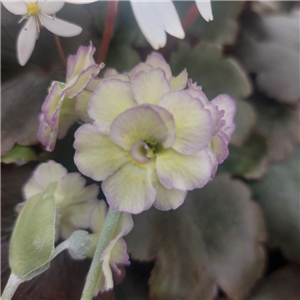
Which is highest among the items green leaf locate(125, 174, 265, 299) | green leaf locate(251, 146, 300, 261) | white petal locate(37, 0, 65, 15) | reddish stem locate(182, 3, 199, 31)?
white petal locate(37, 0, 65, 15)

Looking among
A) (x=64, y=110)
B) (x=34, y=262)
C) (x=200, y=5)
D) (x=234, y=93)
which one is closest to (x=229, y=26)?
(x=234, y=93)

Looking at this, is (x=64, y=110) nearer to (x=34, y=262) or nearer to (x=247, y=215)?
(x=34, y=262)

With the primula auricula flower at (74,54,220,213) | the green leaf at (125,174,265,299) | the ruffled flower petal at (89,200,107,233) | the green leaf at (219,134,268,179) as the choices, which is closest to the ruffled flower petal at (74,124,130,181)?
the primula auricula flower at (74,54,220,213)

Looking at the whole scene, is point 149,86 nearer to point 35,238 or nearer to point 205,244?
point 35,238

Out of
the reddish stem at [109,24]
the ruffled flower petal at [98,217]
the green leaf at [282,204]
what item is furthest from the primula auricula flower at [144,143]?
the green leaf at [282,204]

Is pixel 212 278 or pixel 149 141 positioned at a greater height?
pixel 149 141

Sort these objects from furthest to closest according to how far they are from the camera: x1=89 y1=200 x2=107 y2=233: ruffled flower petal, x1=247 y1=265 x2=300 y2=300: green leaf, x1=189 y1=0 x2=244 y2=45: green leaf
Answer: x1=189 y1=0 x2=244 y2=45: green leaf < x1=247 y1=265 x2=300 y2=300: green leaf < x1=89 y1=200 x2=107 y2=233: ruffled flower petal

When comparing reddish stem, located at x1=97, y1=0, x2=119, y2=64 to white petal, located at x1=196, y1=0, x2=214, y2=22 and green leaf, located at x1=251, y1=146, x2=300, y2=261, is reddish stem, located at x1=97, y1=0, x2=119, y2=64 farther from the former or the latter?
green leaf, located at x1=251, y1=146, x2=300, y2=261

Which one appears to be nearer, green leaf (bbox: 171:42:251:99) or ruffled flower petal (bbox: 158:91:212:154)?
ruffled flower petal (bbox: 158:91:212:154)
